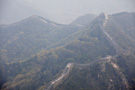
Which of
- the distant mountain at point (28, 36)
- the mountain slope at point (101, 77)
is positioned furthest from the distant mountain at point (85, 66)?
the distant mountain at point (28, 36)

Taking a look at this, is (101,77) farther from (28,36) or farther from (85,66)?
(28,36)

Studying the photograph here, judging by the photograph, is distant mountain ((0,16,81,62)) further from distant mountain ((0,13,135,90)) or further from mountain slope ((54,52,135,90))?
mountain slope ((54,52,135,90))

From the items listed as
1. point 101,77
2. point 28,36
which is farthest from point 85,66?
point 28,36

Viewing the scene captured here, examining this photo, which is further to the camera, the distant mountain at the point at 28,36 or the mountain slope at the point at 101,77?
the distant mountain at the point at 28,36

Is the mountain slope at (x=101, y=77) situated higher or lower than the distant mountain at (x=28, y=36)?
lower

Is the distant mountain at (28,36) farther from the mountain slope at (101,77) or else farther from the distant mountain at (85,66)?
the mountain slope at (101,77)

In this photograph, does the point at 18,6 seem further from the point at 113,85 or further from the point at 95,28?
the point at 113,85

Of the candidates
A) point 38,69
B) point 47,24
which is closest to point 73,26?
point 47,24
